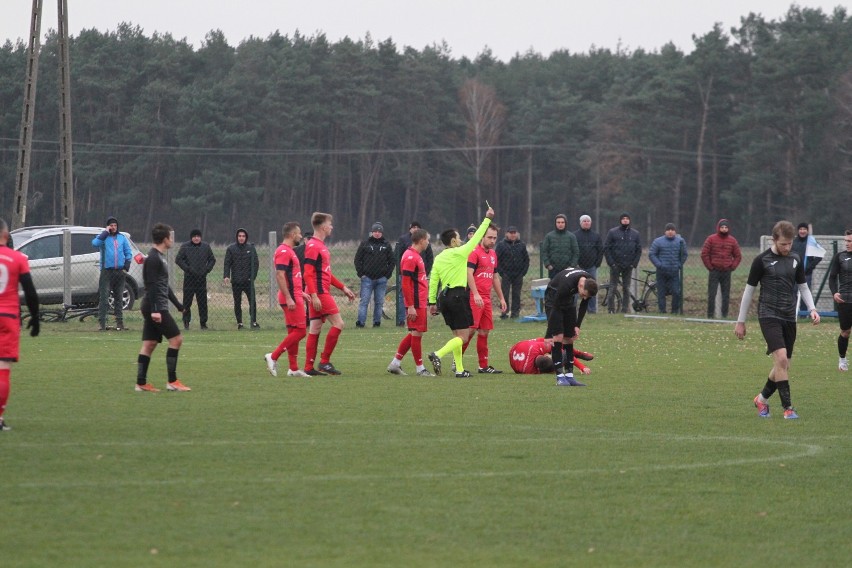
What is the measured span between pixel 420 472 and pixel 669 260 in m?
19.4

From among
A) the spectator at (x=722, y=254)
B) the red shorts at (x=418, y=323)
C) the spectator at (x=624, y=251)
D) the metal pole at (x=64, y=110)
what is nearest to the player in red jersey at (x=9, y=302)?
the red shorts at (x=418, y=323)

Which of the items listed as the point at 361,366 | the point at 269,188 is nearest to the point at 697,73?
the point at 269,188

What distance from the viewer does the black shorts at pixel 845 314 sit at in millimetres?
16578

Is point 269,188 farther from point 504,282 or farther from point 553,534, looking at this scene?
point 553,534

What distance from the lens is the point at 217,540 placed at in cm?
675

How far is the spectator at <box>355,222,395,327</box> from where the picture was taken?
24.4 metres

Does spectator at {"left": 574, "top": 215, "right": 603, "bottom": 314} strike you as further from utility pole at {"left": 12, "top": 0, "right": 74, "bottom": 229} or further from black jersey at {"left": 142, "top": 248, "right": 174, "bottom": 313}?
black jersey at {"left": 142, "top": 248, "right": 174, "bottom": 313}

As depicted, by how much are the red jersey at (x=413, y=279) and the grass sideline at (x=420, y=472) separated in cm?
101

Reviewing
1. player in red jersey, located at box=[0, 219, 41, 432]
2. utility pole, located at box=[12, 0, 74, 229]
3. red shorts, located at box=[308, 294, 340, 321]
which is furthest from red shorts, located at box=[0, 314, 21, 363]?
utility pole, located at box=[12, 0, 74, 229]

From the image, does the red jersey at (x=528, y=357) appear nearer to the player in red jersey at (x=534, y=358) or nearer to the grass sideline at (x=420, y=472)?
the player in red jersey at (x=534, y=358)

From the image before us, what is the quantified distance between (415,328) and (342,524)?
27.4ft

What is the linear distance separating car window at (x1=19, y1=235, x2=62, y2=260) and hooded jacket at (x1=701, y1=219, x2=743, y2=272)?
1327cm

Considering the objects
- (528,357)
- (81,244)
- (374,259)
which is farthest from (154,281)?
(81,244)

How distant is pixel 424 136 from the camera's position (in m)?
88.9
